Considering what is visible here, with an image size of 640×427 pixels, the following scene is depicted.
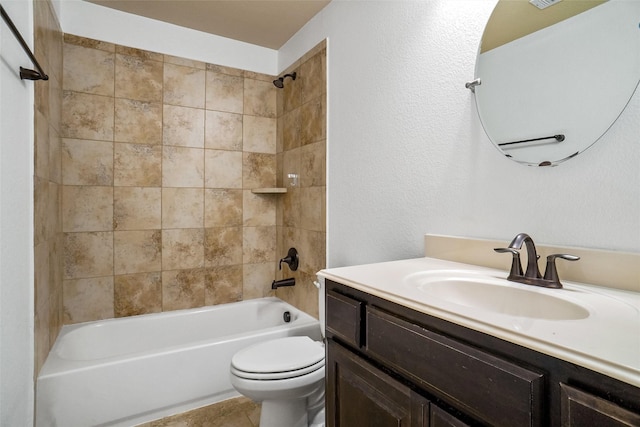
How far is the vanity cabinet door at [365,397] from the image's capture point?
752 millimetres

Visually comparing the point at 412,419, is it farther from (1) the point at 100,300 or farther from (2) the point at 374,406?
(1) the point at 100,300

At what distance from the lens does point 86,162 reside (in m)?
2.12

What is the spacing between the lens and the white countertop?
18.2 inches

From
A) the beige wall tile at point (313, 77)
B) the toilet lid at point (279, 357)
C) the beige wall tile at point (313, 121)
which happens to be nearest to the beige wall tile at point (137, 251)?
the toilet lid at point (279, 357)

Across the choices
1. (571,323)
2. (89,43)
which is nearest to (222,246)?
(89,43)

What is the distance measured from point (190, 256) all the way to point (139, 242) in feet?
1.16

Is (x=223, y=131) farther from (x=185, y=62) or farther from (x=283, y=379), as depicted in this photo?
(x=283, y=379)

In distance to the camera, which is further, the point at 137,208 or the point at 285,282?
the point at 285,282

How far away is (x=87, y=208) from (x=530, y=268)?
243 cm

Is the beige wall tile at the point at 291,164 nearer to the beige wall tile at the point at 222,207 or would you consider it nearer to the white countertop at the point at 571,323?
the beige wall tile at the point at 222,207

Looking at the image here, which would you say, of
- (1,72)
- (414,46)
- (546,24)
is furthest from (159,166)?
(546,24)

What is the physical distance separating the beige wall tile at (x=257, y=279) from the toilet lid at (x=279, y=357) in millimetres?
1003

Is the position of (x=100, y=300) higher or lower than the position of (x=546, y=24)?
lower

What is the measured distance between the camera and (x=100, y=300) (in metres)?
2.17
